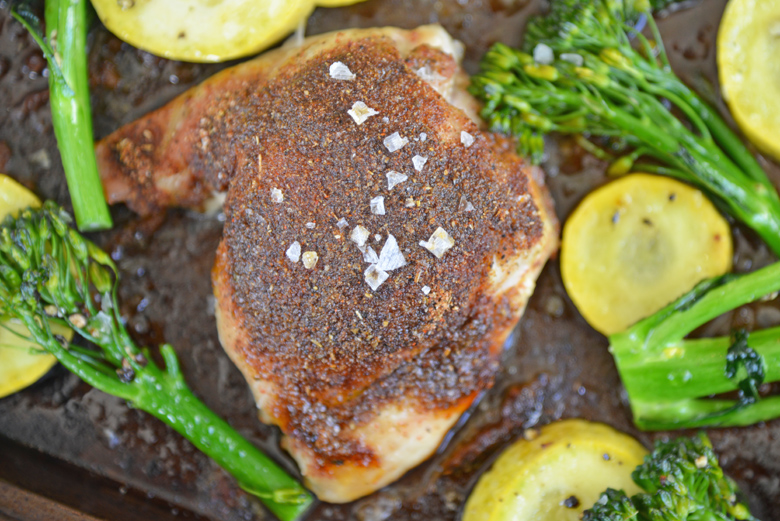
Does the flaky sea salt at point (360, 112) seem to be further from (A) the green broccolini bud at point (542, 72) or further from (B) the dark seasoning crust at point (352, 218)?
(A) the green broccolini bud at point (542, 72)

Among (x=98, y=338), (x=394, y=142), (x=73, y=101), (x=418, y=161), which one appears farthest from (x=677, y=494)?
(x=73, y=101)

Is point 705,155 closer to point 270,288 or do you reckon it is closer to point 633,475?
point 633,475

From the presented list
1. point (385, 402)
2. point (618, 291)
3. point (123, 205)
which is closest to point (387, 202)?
point (385, 402)

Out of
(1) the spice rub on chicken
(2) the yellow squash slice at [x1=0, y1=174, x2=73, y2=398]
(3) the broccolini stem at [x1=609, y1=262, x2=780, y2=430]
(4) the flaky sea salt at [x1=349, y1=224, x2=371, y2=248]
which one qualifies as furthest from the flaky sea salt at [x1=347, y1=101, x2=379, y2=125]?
(2) the yellow squash slice at [x1=0, y1=174, x2=73, y2=398]

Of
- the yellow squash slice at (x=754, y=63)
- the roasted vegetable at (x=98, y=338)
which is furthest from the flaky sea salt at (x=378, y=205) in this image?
the yellow squash slice at (x=754, y=63)

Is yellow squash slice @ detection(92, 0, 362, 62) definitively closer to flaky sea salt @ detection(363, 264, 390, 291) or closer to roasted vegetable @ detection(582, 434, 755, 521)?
flaky sea salt @ detection(363, 264, 390, 291)
